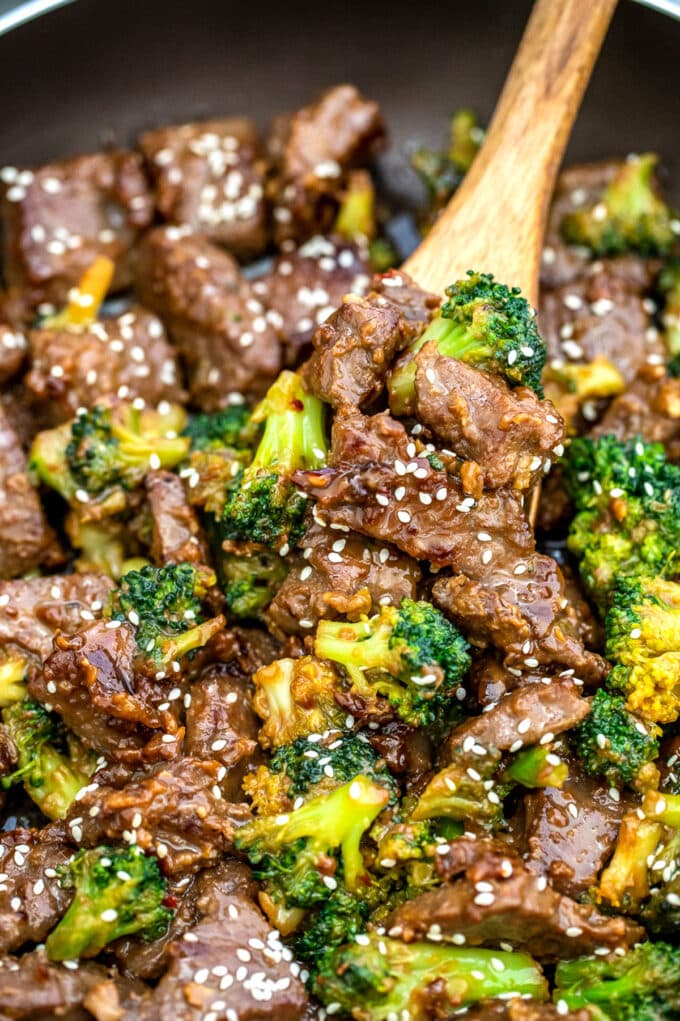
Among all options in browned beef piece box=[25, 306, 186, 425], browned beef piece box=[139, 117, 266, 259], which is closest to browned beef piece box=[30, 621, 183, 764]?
browned beef piece box=[25, 306, 186, 425]

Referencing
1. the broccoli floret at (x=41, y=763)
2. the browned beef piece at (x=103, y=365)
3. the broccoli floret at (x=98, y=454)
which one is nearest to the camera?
the broccoli floret at (x=41, y=763)

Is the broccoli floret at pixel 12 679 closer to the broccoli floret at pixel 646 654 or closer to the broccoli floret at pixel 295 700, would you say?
the broccoli floret at pixel 295 700

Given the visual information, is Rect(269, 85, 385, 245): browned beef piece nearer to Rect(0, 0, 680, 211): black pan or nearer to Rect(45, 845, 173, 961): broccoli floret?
Rect(0, 0, 680, 211): black pan

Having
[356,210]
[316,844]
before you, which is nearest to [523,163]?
[356,210]

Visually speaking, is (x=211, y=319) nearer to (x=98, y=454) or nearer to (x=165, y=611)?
(x=98, y=454)

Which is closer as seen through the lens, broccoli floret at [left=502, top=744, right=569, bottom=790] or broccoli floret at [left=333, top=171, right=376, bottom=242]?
broccoli floret at [left=502, top=744, right=569, bottom=790]

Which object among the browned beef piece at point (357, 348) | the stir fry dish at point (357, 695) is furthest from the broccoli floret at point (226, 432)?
the browned beef piece at point (357, 348)

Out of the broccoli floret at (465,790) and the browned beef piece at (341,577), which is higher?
the browned beef piece at (341,577)
